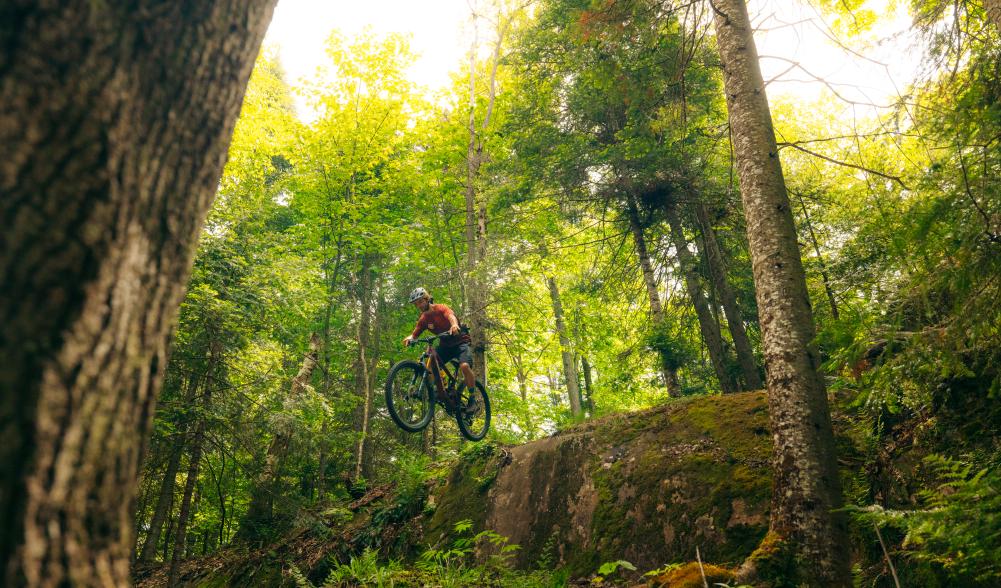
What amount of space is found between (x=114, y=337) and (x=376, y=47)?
1762 centimetres

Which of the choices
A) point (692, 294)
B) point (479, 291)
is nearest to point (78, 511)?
point (479, 291)

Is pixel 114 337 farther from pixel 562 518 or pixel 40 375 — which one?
pixel 562 518

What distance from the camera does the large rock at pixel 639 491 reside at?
5.08 meters

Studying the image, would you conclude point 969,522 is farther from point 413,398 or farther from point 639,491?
point 413,398

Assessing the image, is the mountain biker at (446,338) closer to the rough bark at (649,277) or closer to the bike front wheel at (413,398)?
the bike front wheel at (413,398)

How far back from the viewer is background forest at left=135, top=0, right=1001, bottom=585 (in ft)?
11.3

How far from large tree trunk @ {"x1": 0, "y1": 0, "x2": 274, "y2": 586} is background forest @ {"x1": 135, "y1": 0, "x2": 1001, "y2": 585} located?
3.58 metres

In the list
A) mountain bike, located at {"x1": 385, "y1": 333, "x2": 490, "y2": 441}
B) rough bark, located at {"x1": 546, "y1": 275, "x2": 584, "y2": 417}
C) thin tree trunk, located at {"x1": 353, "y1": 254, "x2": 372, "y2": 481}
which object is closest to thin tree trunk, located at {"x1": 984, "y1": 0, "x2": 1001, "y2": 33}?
mountain bike, located at {"x1": 385, "y1": 333, "x2": 490, "y2": 441}

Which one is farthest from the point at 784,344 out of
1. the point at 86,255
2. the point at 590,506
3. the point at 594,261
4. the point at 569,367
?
the point at 569,367

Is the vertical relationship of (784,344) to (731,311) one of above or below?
below

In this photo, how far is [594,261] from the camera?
13359 mm

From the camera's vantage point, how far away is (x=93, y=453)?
1.24 m

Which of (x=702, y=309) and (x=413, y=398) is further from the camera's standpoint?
(x=702, y=309)

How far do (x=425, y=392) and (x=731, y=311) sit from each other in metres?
6.18
